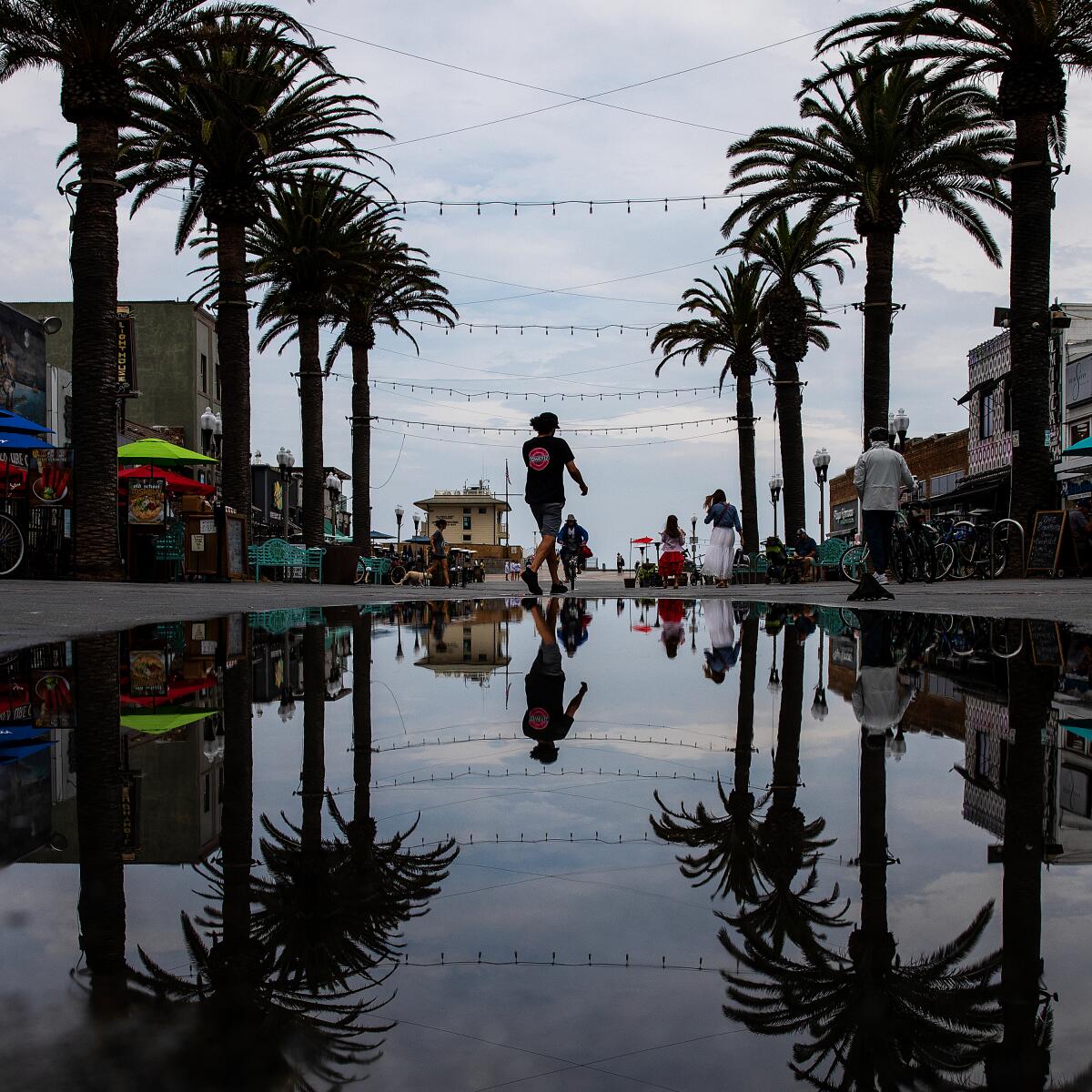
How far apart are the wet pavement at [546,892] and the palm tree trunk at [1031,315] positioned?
17232 mm

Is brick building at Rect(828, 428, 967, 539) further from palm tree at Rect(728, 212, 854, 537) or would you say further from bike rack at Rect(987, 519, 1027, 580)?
bike rack at Rect(987, 519, 1027, 580)

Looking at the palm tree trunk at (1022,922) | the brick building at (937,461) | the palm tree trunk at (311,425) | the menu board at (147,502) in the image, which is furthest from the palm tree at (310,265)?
the palm tree trunk at (1022,922)

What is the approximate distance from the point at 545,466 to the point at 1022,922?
13.5m

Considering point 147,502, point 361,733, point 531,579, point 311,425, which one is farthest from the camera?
point 311,425

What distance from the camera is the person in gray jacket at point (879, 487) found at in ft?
49.5

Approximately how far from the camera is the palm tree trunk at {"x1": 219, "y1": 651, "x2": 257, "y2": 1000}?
167 centimetres

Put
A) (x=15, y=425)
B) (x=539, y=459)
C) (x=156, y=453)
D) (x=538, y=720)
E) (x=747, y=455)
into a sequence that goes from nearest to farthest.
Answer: (x=538, y=720), (x=539, y=459), (x=15, y=425), (x=156, y=453), (x=747, y=455)

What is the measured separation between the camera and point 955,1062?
4.43ft

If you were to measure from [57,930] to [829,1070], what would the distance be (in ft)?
3.66

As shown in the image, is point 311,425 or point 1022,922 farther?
point 311,425

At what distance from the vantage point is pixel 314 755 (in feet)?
11.3

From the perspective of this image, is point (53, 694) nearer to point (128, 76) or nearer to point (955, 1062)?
point (955, 1062)

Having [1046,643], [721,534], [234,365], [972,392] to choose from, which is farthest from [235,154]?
[972,392]

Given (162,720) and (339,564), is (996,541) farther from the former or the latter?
(162,720)
